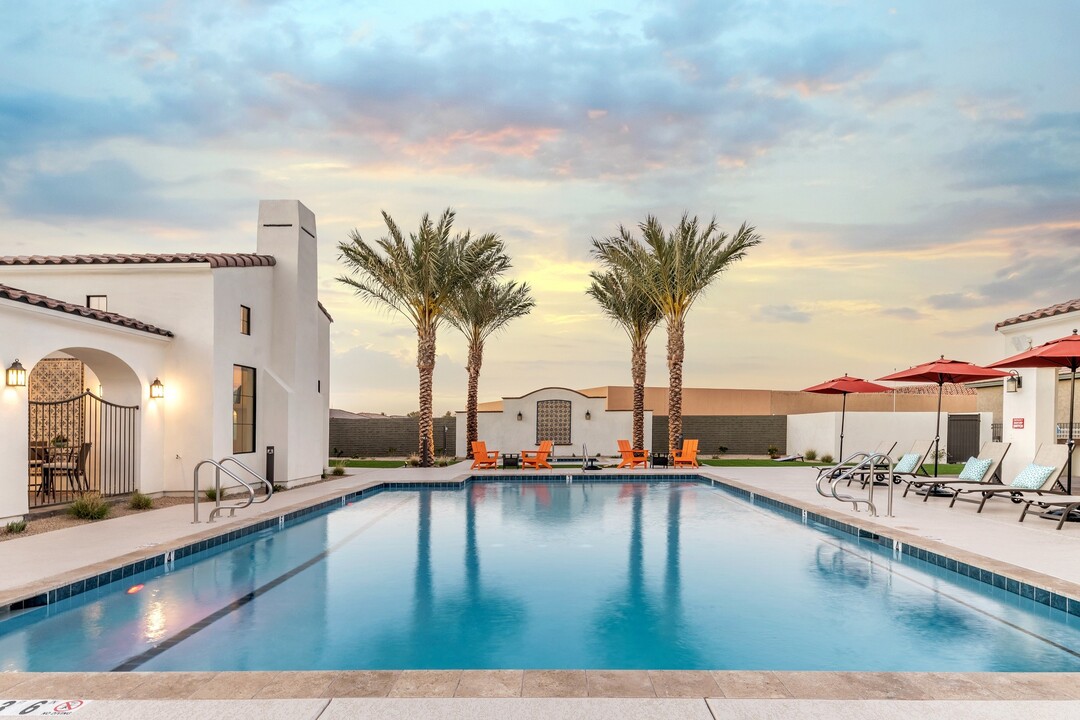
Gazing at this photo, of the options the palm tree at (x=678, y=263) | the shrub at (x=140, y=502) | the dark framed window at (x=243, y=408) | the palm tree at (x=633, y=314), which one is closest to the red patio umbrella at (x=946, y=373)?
the palm tree at (x=678, y=263)

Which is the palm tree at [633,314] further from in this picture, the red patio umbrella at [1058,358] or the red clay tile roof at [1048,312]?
the red patio umbrella at [1058,358]

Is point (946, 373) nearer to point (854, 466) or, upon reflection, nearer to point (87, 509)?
point (854, 466)

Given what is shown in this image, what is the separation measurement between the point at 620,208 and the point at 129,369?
49.0ft

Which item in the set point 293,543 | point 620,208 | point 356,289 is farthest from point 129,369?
point 620,208

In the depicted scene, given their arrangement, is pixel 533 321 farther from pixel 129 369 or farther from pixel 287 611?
pixel 287 611

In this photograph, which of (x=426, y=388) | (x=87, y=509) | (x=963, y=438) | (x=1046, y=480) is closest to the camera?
(x=87, y=509)

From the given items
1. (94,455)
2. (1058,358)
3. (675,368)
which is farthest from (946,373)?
(94,455)

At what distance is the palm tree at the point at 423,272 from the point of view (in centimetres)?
2083

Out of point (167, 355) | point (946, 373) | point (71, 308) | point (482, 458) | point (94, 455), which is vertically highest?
point (71, 308)

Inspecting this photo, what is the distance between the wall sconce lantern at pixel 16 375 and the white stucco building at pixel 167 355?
116mm

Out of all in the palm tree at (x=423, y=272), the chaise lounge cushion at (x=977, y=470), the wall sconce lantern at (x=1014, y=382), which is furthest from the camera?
the palm tree at (x=423, y=272)

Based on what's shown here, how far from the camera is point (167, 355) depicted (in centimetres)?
1303

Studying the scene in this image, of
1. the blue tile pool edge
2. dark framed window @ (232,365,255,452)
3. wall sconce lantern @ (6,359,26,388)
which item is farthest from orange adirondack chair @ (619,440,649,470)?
wall sconce lantern @ (6,359,26,388)

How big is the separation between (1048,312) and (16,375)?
17.8 meters
